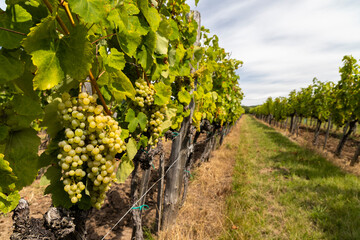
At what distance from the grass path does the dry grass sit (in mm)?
240

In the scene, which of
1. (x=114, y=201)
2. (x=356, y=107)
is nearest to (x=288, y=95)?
(x=356, y=107)

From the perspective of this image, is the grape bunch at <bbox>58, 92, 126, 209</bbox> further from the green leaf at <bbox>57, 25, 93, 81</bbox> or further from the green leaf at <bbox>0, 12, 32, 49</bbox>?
the green leaf at <bbox>0, 12, 32, 49</bbox>

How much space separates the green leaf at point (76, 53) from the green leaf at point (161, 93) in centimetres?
89

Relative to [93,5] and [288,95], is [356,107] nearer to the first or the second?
[93,5]

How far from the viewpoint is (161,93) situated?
1638mm

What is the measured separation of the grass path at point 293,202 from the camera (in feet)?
12.1

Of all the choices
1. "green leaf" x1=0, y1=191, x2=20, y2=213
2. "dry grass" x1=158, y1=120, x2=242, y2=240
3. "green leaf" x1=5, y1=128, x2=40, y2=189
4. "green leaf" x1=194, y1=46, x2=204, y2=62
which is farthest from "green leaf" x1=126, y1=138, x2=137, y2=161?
"dry grass" x1=158, y1=120, x2=242, y2=240

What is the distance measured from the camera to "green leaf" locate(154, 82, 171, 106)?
1609 mm

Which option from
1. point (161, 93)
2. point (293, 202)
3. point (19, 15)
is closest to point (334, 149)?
point (293, 202)

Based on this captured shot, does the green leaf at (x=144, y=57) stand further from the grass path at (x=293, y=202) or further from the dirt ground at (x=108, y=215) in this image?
the grass path at (x=293, y=202)

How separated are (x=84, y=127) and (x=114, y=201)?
4129 mm

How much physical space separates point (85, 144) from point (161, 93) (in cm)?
82

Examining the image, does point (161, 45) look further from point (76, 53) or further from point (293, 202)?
point (293, 202)

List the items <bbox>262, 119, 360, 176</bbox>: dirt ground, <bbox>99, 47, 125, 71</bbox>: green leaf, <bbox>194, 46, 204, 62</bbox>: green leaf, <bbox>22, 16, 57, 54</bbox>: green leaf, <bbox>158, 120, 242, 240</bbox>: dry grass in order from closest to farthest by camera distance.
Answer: <bbox>22, 16, 57, 54</bbox>: green leaf → <bbox>99, 47, 125, 71</bbox>: green leaf → <bbox>194, 46, 204, 62</bbox>: green leaf → <bbox>158, 120, 242, 240</bbox>: dry grass → <bbox>262, 119, 360, 176</bbox>: dirt ground
